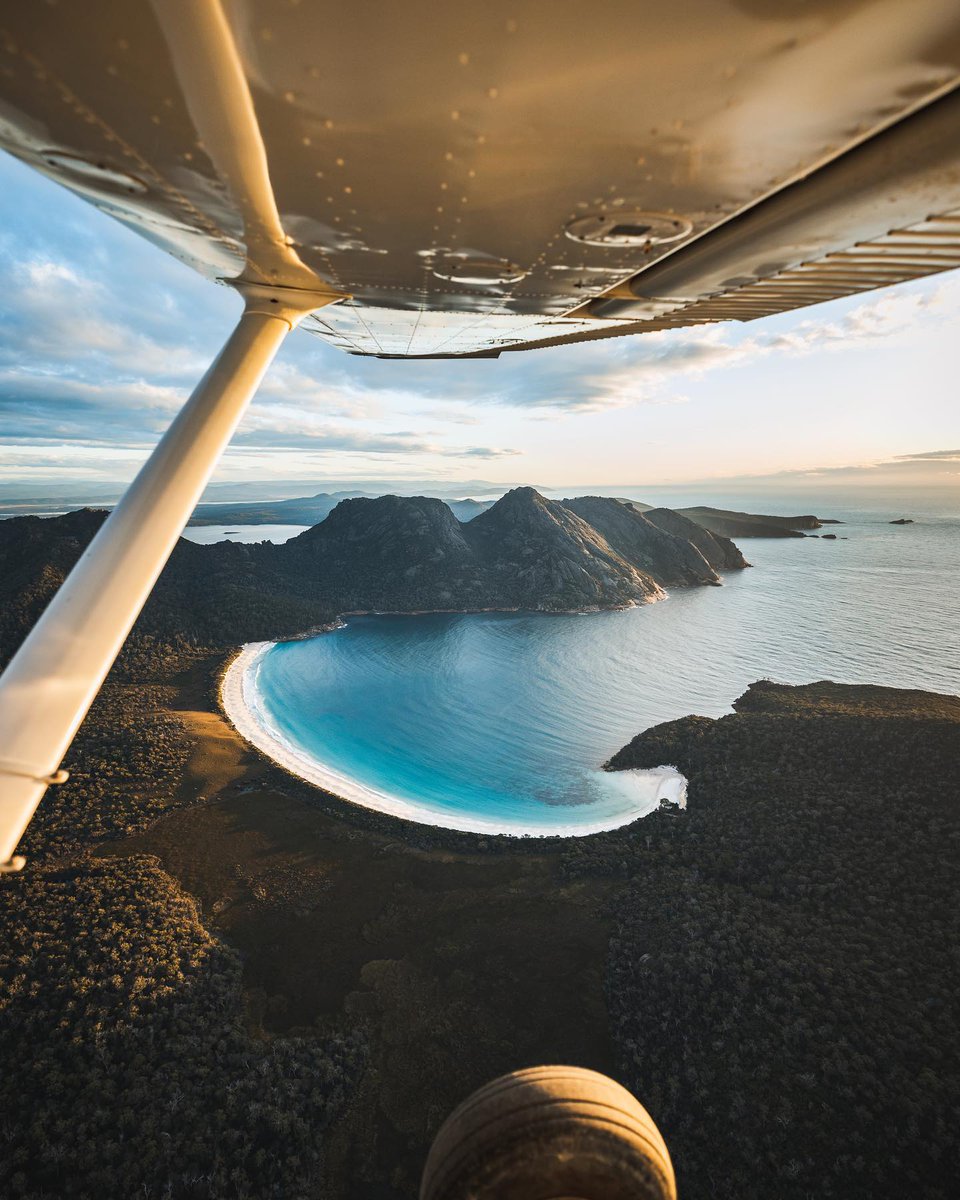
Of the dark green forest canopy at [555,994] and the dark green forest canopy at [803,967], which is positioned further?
the dark green forest canopy at [803,967]

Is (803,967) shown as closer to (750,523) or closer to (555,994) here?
(555,994)

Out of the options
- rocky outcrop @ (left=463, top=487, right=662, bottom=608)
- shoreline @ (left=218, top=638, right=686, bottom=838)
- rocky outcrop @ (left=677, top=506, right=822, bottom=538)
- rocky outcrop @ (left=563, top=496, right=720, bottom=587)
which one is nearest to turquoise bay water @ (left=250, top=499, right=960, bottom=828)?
shoreline @ (left=218, top=638, right=686, bottom=838)

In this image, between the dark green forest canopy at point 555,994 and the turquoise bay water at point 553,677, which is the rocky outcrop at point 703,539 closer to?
the turquoise bay water at point 553,677

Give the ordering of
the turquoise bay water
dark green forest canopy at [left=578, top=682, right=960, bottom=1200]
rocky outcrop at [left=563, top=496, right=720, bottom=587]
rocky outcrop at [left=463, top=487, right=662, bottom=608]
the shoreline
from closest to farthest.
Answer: dark green forest canopy at [left=578, top=682, right=960, bottom=1200], the shoreline, the turquoise bay water, rocky outcrop at [left=463, top=487, right=662, bottom=608], rocky outcrop at [left=563, top=496, right=720, bottom=587]

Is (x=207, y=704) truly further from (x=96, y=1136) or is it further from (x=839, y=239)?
(x=839, y=239)

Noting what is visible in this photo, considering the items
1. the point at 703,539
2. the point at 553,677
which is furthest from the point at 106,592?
the point at 703,539

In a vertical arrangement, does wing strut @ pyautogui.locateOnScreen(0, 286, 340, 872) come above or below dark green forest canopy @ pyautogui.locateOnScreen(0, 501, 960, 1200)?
above

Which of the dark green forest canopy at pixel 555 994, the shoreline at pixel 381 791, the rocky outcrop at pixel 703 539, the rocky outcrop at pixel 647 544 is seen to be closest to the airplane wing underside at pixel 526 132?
the dark green forest canopy at pixel 555 994

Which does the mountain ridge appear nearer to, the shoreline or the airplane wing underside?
the shoreline
